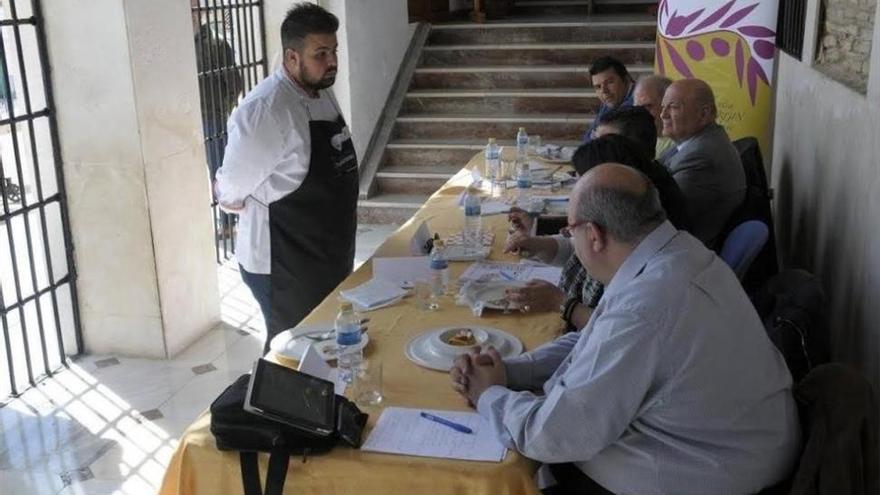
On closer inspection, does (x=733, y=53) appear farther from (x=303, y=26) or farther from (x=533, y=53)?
(x=533, y=53)

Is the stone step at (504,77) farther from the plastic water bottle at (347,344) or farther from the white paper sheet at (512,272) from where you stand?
the plastic water bottle at (347,344)

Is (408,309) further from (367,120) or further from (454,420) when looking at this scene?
(367,120)

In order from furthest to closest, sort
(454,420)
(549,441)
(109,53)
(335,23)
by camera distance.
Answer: (109,53)
(335,23)
(454,420)
(549,441)

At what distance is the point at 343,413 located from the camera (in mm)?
1763

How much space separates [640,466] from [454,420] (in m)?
0.42

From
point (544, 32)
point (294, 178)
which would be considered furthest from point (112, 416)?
point (544, 32)

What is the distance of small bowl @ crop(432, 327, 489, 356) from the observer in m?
2.15

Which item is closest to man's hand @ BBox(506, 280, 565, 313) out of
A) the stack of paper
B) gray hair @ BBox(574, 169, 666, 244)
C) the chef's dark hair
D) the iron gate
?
the stack of paper

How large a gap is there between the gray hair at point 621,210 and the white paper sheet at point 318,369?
0.73 meters

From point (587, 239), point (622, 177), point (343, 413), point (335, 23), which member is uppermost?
point (335, 23)

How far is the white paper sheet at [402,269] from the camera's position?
2783 mm

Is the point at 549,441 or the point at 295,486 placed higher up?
the point at 549,441

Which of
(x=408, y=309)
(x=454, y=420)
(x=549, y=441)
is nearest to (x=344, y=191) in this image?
(x=408, y=309)

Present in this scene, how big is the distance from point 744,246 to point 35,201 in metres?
3.28
